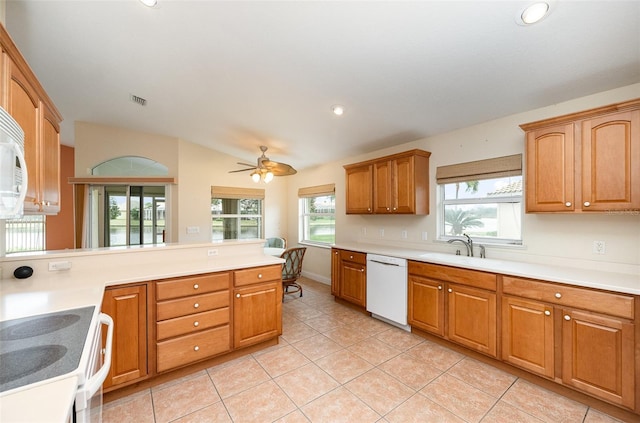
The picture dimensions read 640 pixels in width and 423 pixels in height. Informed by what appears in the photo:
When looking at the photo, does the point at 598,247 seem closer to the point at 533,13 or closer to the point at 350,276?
the point at 533,13

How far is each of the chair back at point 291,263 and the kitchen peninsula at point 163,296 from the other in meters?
1.20

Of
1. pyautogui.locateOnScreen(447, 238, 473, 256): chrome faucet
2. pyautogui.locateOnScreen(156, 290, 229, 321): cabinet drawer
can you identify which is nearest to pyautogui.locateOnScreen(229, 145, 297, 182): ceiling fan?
pyautogui.locateOnScreen(156, 290, 229, 321): cabinet drawer

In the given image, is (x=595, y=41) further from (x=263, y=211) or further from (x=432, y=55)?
(x=263, y=211)

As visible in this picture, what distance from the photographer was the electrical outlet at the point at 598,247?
7.24 feet

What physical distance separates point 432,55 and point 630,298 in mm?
2118

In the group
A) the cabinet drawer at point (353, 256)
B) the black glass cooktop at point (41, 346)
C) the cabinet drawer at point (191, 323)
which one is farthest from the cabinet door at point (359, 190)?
the black glass cooktop at point (41, 346)

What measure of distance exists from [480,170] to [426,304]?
1.60 meters

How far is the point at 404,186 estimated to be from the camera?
338cm

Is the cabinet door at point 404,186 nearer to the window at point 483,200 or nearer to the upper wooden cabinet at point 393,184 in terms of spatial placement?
the upper wooden cabinet at point 393,184

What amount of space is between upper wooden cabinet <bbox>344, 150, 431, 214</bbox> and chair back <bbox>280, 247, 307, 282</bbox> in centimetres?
113

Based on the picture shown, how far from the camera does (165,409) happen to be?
6.14ft

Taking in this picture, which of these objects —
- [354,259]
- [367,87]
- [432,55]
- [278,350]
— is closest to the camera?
[432,55]

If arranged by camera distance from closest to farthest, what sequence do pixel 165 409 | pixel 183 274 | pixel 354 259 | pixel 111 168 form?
pixel 165 409, pixel 183 274, pixel 354 259, pixel 111 168

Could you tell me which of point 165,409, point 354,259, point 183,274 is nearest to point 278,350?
point 165,409
